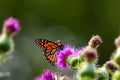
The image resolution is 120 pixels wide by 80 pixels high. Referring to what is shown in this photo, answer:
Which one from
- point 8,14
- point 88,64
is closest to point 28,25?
point 8,14

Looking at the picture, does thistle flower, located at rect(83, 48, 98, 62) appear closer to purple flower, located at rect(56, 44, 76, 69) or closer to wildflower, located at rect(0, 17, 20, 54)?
purple flower, located at rect(56, 44, 76, 69)

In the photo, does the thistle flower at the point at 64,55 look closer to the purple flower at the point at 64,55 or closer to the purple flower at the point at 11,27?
the purple flower at the point at 64,55

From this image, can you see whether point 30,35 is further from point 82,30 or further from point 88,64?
point 88,64

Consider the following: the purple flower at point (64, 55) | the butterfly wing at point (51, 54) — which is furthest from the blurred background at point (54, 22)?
the butterfly wing at point (51, 54)

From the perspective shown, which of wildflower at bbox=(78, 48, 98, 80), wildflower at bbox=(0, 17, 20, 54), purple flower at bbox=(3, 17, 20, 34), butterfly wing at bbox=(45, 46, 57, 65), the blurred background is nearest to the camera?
wildflower at bbox=(78, 48, 98, 80)

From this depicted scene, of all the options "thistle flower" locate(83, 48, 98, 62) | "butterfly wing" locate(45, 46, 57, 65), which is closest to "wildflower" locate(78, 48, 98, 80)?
"thistle flower" locate(83, 48, 98, 62)

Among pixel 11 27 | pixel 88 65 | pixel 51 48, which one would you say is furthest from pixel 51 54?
pixel 88 65

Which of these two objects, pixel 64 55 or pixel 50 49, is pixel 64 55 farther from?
pixel 50 49
